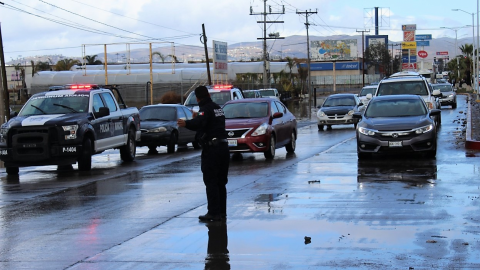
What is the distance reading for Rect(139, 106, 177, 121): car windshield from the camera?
971 inches

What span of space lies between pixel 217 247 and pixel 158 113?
55.5 feet

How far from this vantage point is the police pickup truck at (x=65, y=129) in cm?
1681

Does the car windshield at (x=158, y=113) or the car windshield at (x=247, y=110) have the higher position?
the car windshield at (x=247, y=110)

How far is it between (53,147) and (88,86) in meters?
2.99

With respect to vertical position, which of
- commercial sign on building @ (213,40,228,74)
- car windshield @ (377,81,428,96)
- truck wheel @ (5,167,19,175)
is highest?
commercial sign on building @ (213,40,228,74)

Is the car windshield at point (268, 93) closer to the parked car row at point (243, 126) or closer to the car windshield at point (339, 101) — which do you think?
the car windshield at point (339, 101)

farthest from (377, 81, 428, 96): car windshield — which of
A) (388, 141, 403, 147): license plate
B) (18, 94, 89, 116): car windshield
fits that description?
(18, 94, 89, 116): car windshield

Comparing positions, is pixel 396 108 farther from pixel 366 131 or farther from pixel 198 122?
pixel 198 122

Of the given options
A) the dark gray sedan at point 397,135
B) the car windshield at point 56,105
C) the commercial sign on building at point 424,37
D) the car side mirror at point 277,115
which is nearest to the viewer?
the dark gray sedan at point 397,135

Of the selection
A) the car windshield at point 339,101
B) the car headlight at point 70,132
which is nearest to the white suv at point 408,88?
the car windshield at point 339,101

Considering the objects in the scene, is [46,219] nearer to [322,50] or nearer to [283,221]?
[283,221]

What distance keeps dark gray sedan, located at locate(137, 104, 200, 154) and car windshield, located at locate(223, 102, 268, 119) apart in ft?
11.4

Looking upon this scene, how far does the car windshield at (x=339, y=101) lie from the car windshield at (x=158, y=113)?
A: 10052 mm

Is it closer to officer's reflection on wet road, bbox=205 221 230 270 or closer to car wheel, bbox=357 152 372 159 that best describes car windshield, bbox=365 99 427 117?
car wheel, bbox=357 152 372 159
